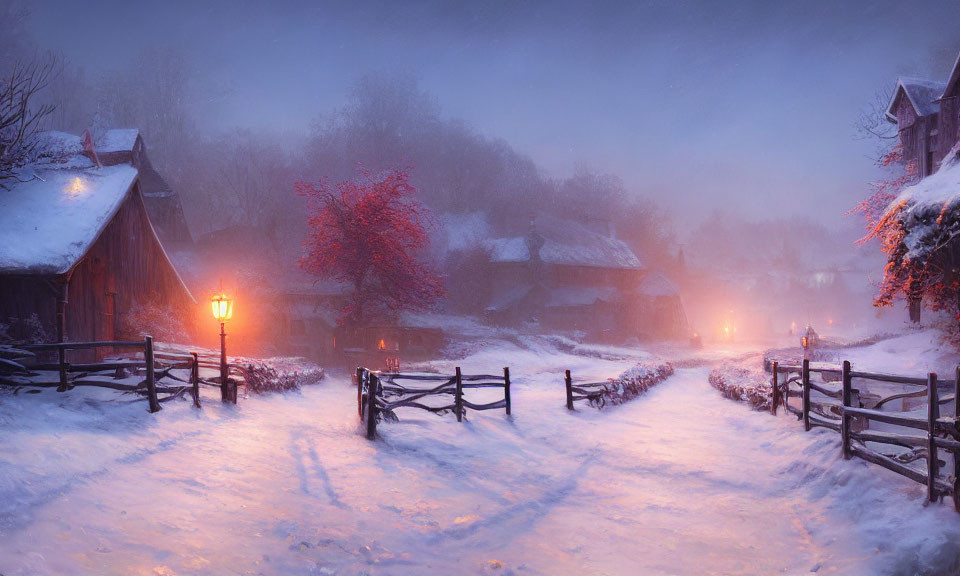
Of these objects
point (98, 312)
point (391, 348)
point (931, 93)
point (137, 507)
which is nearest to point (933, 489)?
point (137, 507)

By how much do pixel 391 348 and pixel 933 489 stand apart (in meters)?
28.9

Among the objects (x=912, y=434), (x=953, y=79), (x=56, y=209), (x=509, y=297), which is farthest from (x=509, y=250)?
(x=912, y=434)

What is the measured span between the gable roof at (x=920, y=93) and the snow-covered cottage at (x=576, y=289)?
29117 mm

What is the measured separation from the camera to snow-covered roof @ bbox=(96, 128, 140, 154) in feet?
120

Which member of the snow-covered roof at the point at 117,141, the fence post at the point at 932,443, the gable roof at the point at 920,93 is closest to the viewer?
the fence post at the point at 932,443

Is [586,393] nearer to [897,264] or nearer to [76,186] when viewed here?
[897,264]

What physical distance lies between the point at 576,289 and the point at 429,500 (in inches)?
1629

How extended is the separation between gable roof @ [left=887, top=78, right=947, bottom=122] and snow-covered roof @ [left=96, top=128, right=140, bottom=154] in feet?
135

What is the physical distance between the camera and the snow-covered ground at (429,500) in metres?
6.07

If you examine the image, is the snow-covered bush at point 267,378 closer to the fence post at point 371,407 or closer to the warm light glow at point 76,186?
the fence post at point 371,407

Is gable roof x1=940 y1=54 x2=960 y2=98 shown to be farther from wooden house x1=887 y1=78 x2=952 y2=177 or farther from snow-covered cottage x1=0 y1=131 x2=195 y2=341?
snow-covered cottage x1=0 y1=131 x2=195 y2=341

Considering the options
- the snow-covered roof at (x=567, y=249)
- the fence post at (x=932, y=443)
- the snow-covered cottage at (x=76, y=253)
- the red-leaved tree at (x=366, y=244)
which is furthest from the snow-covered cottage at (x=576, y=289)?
the fence post at (x=932, y=443)

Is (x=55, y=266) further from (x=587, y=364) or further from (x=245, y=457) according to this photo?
(x=587, y=364)

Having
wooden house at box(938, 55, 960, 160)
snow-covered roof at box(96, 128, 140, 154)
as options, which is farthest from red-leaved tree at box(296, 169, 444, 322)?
wooden house at box(938, 55, 960, 160)
